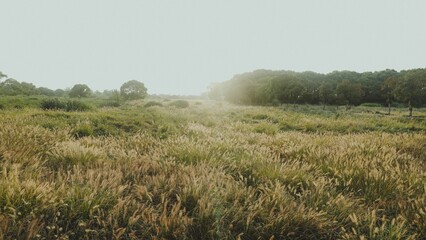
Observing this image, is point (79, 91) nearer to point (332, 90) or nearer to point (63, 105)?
point (63, 105)

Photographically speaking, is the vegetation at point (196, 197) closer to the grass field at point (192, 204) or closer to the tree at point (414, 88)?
the grass field at point (192, 204)

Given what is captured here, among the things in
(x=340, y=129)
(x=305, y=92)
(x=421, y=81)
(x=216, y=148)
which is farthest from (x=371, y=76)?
(x=216, y=148)

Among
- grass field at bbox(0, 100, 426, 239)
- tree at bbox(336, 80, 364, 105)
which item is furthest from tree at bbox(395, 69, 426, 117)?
grass field at bbox(0, 100, 426, 239)

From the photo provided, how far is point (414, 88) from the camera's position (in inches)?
1371

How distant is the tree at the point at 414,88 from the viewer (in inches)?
1351

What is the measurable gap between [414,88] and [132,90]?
49.0m

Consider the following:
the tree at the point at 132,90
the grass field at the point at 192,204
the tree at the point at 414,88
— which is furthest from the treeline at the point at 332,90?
the grass field at the point at 192,204

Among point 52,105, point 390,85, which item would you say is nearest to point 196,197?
point 52,105

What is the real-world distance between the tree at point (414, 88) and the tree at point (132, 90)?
153 ft

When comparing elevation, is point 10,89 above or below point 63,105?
above

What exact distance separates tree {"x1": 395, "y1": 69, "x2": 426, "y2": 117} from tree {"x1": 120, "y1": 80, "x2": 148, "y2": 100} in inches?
1836

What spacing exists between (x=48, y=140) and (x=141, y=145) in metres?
2.04

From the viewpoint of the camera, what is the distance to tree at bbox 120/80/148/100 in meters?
60.6

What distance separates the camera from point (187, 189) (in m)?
3.50
